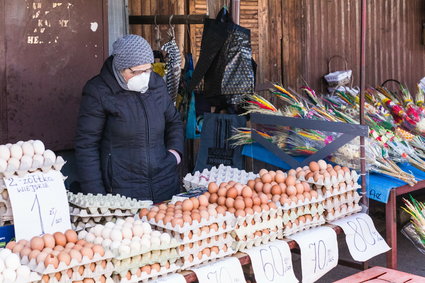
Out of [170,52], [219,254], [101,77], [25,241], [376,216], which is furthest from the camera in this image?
[376,216]

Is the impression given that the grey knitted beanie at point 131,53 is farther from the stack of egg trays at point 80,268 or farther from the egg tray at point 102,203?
the stack of egg trays at point 80,268

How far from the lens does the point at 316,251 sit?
3223 mm

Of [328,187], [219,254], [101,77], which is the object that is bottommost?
[219,254]

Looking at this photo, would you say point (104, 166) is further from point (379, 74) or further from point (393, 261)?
point (379, 74)

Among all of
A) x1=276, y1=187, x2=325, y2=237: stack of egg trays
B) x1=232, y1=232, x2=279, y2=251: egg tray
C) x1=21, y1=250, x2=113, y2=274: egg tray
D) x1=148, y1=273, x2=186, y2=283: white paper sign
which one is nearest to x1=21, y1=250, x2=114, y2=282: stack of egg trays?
x1=21, y1=250, x2=113, y2=274: egg tray

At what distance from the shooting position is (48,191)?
2859mm

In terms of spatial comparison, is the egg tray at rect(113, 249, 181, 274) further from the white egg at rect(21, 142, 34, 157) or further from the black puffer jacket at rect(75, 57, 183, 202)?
the black puffer jacket at rect(75, 57, 183, 202)

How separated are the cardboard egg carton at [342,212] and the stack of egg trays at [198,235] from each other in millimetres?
801

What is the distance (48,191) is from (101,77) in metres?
1.01

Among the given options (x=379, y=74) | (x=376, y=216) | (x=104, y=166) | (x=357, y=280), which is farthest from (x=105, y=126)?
(x=379, y=74)

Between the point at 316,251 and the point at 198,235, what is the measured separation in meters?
0.80

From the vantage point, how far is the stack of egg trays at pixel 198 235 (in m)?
2.67

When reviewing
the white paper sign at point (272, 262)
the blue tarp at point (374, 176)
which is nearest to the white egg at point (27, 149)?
the white paper sign at point (272, 262)

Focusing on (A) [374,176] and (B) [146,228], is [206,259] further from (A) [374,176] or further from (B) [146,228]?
(A) [374,176]
